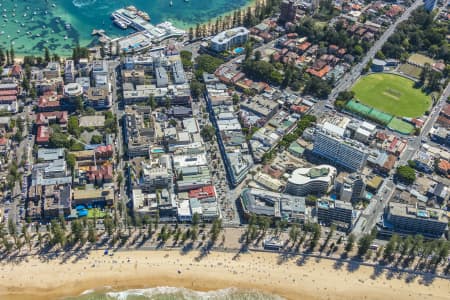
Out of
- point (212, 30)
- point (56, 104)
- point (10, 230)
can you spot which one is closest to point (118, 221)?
point (10, 230)

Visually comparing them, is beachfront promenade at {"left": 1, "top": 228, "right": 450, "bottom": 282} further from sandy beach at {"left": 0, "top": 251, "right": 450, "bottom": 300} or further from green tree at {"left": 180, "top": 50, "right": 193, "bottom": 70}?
green tree at {"left": 180, "top": 50, "right": 193, "bottom": 70}

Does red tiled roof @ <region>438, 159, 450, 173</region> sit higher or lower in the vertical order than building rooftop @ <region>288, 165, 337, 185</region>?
lower

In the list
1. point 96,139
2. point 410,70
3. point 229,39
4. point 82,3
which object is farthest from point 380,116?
point 82,3

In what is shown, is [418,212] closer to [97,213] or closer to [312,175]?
[312,175]

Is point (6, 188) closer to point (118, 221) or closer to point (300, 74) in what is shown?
point (118, 221)

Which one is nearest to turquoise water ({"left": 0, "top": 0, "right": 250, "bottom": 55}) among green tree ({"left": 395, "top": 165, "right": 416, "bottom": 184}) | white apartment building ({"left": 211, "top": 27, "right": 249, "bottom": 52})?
white apartment building ({"left": 211, "top": 27, "right": 249, "bottom": 52})

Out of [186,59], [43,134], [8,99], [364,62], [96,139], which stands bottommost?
[43,134]
